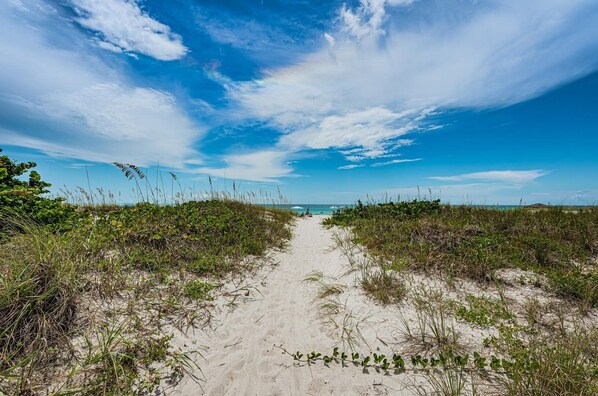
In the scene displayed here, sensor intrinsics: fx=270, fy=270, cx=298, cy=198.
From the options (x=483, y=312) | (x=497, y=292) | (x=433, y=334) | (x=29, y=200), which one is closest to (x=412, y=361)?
(x=433, y=334)

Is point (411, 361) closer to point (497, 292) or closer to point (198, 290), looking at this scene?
point (497, 292)

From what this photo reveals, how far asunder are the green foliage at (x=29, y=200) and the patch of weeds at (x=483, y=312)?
9069 mm

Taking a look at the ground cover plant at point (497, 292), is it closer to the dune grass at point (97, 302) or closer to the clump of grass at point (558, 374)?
the clump of grass at point (558, 374)

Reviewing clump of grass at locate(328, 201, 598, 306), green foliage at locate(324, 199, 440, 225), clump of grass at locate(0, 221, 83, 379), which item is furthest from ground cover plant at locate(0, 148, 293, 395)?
green foliage at locate(324, 199, 440, 225)

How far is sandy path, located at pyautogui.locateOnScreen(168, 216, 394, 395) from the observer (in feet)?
11.3

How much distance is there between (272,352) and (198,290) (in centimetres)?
218

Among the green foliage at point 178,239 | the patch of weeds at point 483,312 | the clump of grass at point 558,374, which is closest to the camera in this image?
the clump of grass at point 558,374

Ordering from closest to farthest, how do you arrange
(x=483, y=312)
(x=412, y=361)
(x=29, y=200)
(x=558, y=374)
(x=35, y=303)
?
(x=558, y=374), (x=412, y=361), (x=35, y=303), (x=483, y=312), (x=29, y=200)

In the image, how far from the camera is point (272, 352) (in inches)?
165

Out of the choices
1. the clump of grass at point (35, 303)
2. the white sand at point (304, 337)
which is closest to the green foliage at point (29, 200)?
the clump of grass at point (35, 303)

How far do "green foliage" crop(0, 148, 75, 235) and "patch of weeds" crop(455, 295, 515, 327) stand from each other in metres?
9.07

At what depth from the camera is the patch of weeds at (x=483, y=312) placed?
4534 mm

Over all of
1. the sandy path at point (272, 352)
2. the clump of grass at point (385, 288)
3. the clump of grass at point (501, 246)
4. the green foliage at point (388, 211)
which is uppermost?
the green foliage at point (388, 211)

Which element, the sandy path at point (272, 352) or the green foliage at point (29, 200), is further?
the green foliage at point (29, 200)
